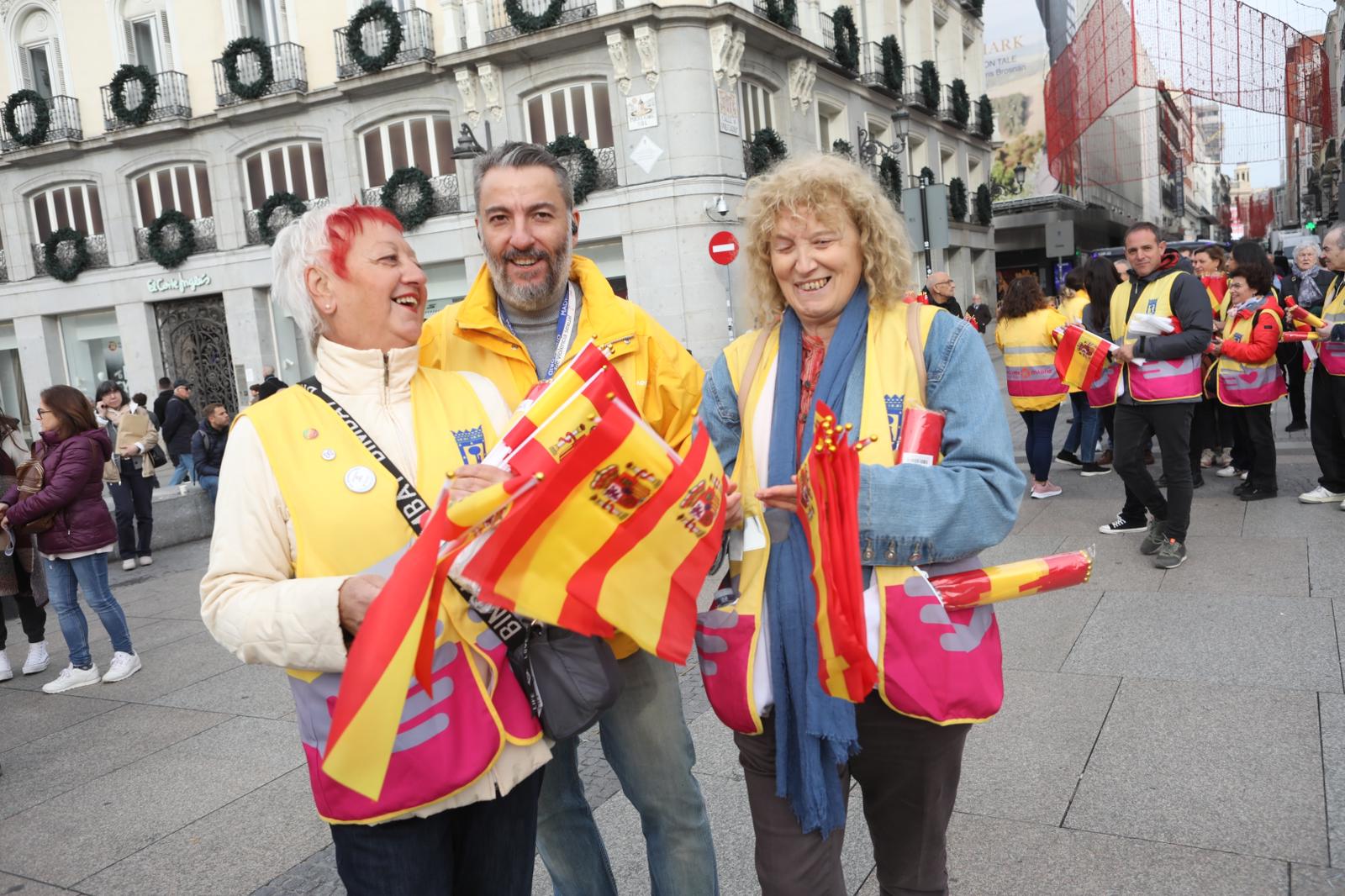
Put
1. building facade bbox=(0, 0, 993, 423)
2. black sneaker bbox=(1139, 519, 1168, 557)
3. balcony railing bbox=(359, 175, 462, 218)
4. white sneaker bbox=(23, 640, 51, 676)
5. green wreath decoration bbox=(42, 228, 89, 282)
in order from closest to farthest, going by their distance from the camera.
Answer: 1. black sneaker bbox=(1139, 519, 1168, 557)
2. white sneaker bbox=(23, 640, 51, 676)
3. building facade bbox=(0, 0, 993, 423)
4. balcony railing bbox=(359, 175, 462, 218)
5. green wreath decoration bbox=(42, 228, 89, 282)

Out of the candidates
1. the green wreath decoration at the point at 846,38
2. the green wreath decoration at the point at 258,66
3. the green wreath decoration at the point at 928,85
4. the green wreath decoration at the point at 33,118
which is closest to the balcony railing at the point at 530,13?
the green wreath decoration at the point at 258,66

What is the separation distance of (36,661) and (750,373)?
6.07 m

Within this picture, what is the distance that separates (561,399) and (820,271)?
0.73 meters

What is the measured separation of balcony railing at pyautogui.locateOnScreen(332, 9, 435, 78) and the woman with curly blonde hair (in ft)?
69.4

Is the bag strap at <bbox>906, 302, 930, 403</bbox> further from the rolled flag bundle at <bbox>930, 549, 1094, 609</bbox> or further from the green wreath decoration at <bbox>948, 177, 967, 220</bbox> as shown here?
the green wreath decoration at <bbox>948, 177, 967, 220</bbox>

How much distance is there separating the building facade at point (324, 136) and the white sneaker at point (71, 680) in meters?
14.9

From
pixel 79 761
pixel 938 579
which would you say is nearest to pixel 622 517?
pixel 938 579

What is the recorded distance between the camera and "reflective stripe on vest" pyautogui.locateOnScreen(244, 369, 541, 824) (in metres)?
1.80

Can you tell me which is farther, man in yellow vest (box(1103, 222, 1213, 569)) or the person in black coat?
the person in black coat

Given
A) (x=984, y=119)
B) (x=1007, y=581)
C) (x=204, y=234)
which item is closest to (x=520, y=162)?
(x=1007, y=581)

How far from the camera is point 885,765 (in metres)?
2.12

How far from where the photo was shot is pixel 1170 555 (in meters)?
5.92

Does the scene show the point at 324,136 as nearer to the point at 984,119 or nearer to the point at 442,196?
the point at 442,196

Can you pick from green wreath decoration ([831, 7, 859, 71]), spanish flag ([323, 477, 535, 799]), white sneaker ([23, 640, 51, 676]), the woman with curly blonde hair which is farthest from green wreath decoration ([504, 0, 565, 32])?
spanish flag ([323, 477, 535, 799])
